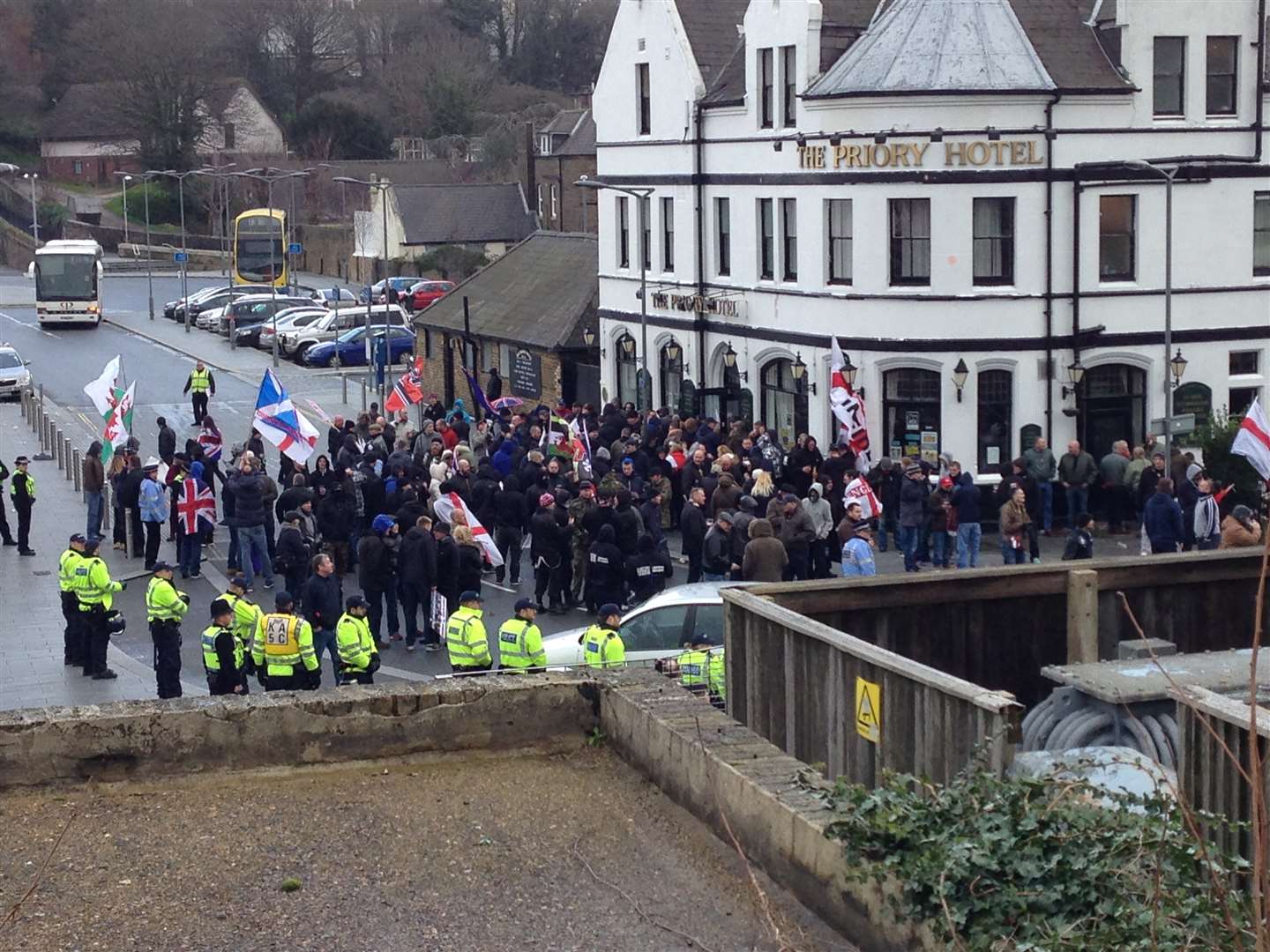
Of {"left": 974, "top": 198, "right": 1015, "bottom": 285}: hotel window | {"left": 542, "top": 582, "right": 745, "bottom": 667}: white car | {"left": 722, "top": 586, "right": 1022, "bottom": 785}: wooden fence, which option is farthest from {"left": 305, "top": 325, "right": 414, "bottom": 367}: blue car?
{"left": 722, "top": 586, "right": 1022, "bottom": 785}: wooden fence

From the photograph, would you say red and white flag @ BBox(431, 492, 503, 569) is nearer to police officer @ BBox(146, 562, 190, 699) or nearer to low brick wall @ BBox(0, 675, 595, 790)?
police officer @ BBox(146, 562, 190, 699)

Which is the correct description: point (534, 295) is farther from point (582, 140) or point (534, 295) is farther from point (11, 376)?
point (582, 140)

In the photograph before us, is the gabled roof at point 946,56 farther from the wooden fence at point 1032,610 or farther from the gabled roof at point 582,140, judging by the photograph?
the gabled roof at point 582,140

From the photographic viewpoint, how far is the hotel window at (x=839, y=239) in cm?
3225

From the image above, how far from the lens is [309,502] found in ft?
75.9

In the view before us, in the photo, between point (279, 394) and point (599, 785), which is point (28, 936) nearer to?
point (599, 785)

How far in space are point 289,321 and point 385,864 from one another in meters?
52.2

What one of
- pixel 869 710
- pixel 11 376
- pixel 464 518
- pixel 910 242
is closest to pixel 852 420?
pixel 910 242

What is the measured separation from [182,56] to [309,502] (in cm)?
8828

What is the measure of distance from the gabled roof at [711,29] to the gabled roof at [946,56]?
573 centimetres

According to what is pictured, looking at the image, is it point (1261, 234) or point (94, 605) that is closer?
point (94, 605)

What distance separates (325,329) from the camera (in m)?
57.8

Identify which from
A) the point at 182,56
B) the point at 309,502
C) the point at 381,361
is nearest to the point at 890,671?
the point at 309,502

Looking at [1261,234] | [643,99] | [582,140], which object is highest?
[582,140]
